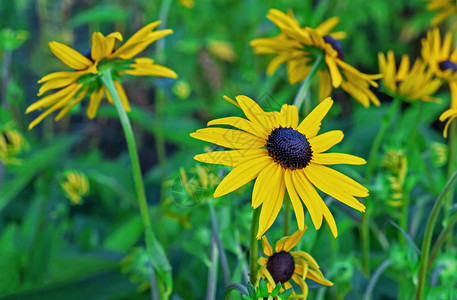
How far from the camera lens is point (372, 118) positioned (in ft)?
4.00

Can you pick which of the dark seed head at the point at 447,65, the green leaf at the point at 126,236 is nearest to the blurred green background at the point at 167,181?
the green leaf at the point at 126,236

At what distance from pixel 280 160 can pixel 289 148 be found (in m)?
0.01

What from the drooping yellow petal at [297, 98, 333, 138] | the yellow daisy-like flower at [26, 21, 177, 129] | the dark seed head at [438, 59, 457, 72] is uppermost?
the dark seed head at [438, 59, 457, 72]

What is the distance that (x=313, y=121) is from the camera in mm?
348

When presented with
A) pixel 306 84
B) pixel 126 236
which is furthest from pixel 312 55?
pixel 126 236

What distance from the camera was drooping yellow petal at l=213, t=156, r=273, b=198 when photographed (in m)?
0.29

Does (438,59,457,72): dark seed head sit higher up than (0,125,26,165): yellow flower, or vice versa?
(438,59,457,72): dark seed head

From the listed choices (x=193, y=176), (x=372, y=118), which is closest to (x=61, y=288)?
(x=193, y=176)

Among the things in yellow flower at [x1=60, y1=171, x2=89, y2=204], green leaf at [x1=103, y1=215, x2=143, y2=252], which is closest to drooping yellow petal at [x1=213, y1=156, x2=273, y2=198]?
yellow flower at [x1=60, y1=171, x2=89, y2=204]

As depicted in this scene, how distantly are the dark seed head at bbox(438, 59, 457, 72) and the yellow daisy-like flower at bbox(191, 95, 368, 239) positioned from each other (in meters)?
0.25

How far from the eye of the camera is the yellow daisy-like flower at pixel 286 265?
0.32 m

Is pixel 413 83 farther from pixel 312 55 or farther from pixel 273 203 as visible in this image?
pixel 273 203

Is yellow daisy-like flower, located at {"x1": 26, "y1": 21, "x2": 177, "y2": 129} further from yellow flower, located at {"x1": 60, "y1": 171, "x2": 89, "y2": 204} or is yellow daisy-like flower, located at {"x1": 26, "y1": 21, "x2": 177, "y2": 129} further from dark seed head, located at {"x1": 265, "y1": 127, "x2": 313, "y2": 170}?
yellow flower, located at {"x1": 60, "y1": 171, "x2": 89, "y2": 204}

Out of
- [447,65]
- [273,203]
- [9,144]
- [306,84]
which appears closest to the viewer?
[273,203]
